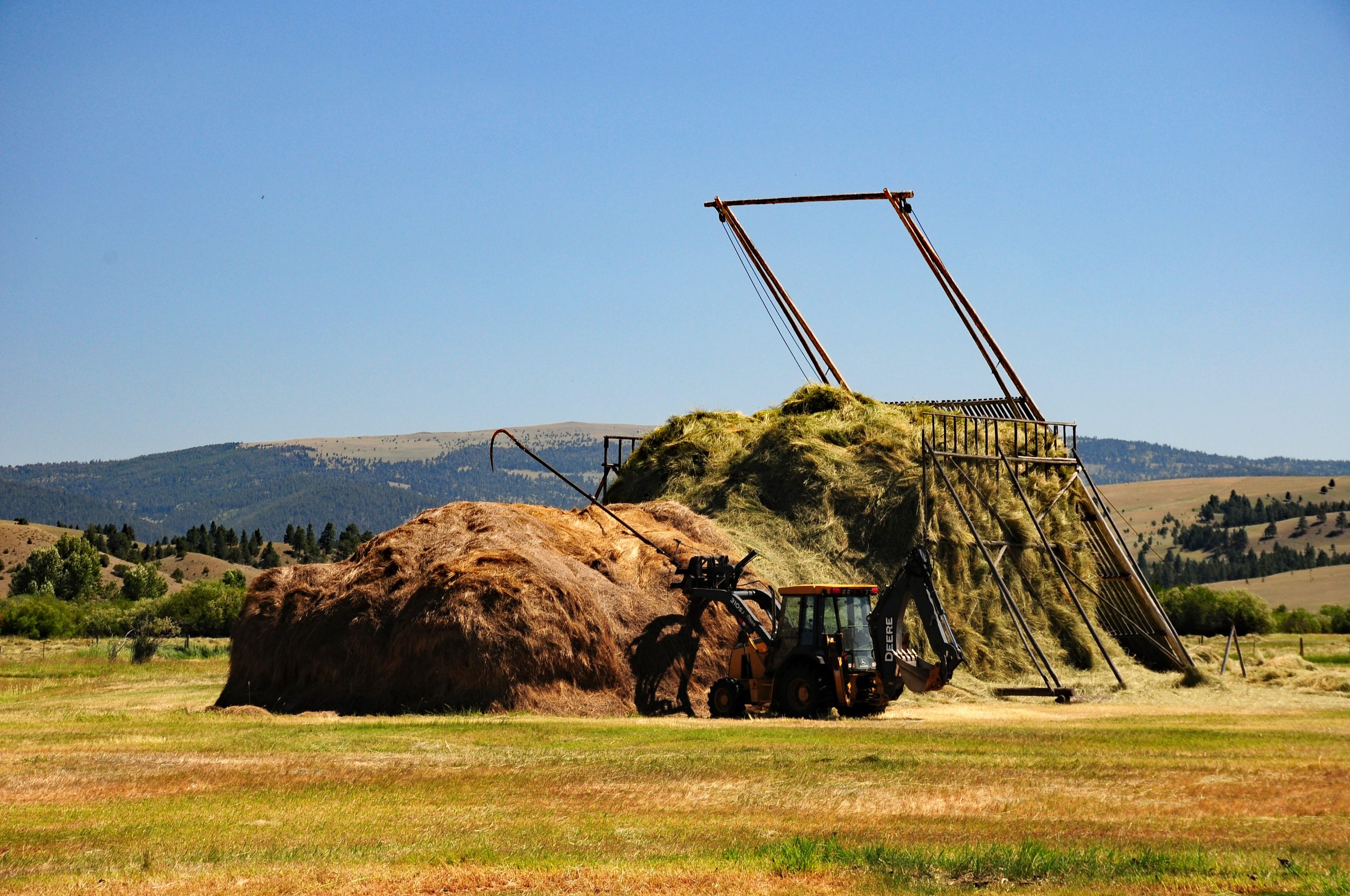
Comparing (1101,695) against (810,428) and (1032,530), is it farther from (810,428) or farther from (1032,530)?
(810,428)

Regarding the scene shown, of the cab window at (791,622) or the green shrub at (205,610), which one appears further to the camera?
the green shrub at (205,610)

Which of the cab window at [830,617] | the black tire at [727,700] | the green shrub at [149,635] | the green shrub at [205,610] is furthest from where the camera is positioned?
the green shrub at [205,610]

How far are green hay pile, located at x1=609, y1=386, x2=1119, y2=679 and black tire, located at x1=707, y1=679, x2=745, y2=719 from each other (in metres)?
7.94

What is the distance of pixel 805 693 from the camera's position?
1008 inches

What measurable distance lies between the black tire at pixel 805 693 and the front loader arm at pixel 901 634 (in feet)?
3.84

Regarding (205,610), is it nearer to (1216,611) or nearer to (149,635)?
(149,635)

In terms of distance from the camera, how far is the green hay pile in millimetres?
35219

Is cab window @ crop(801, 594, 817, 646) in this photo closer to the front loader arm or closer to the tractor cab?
the tractor cab

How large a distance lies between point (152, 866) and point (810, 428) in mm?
30798

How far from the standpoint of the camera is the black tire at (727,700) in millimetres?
26484

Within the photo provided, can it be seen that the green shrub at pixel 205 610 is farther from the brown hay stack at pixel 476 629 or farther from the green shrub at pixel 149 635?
the brown hay stack at pixel 476 629

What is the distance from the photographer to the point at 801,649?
1010 inches

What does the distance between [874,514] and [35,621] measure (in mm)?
48441

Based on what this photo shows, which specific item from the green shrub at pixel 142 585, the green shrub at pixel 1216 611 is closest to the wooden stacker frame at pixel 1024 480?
the green shrub at pixel 1216 611
